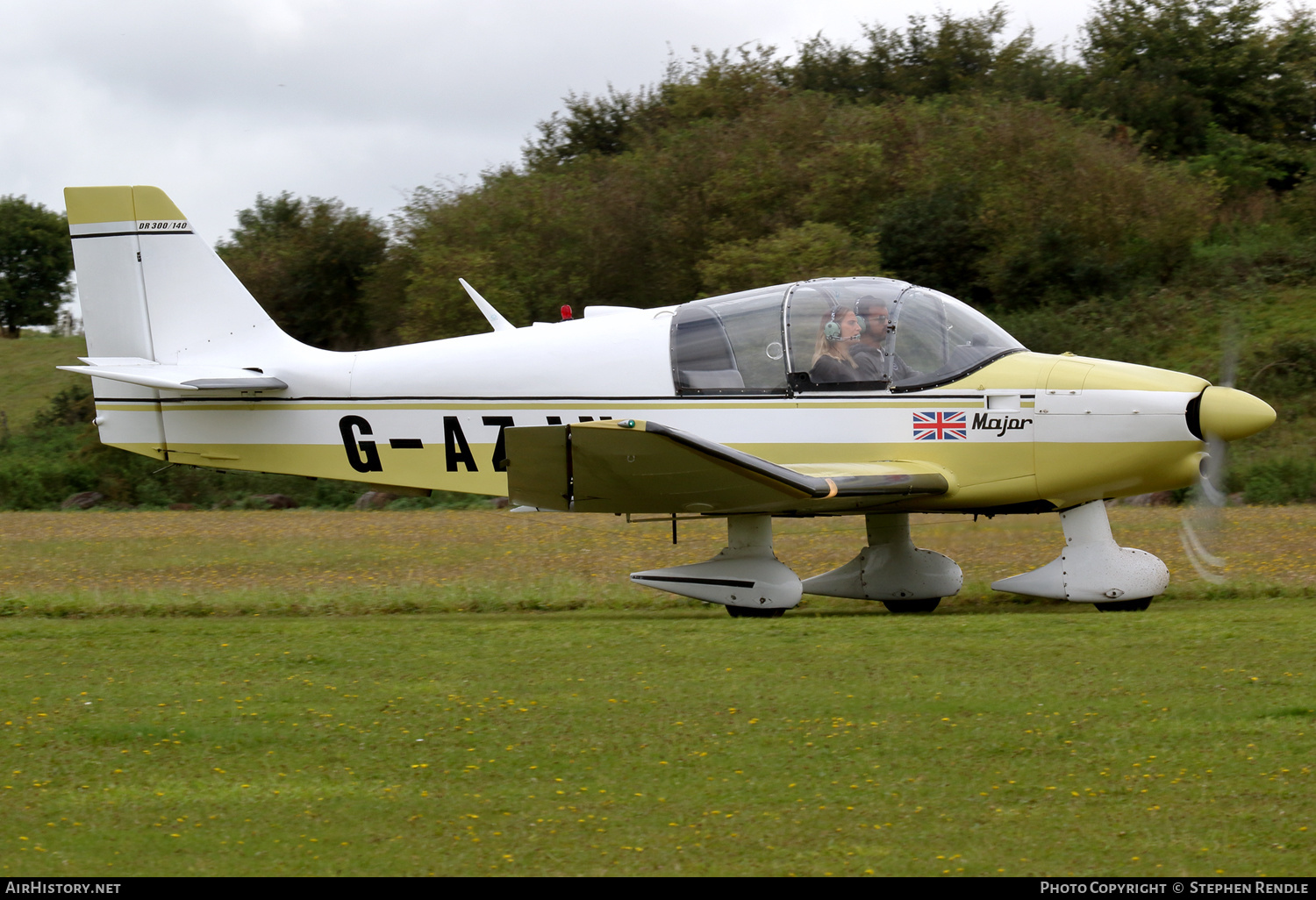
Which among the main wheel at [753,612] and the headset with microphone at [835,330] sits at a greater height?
the headset with microphone at [835,330]

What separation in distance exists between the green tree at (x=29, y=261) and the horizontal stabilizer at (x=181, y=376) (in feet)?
145

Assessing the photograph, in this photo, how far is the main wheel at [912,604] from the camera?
32.2ft

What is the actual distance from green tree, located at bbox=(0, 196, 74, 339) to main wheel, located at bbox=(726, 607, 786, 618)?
47867 millimetres

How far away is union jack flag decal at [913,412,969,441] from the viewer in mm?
9023

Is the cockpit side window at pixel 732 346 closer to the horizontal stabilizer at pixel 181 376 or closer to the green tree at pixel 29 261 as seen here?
the horizontal stabilizer at pixel 181 376

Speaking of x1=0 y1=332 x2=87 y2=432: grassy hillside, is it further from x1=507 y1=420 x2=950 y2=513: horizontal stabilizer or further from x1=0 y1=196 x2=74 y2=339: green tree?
x1=507 y1=420 x2=950 y2=513: horizontal stabilizer

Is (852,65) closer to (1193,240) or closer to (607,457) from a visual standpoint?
(1193,240)

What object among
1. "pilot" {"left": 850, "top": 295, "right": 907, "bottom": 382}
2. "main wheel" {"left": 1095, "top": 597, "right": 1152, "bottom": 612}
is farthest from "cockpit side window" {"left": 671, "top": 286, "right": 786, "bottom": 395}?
"main wheel" {"left": 1095, "top": 597, "right": 1152, "bottom": 612}

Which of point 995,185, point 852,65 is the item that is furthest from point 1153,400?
point 852,65

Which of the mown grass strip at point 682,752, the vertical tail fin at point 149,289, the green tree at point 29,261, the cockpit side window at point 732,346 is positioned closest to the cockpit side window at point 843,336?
the cockpit side window at point 732,346

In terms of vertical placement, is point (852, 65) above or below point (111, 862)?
above

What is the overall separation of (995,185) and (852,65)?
18.0 metres
